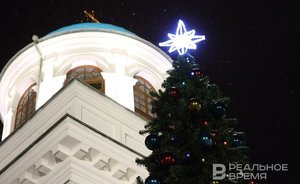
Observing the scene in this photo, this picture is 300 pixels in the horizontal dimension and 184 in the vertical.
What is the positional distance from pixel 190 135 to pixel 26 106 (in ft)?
35.2

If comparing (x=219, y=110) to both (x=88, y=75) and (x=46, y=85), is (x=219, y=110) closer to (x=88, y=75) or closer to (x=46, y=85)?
(x=88, y=75)

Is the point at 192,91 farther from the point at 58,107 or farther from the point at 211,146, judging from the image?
the point at 58,107

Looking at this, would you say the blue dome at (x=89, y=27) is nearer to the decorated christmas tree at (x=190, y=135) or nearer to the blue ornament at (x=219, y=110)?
the decorated christmas tree at (x=190, y=135)

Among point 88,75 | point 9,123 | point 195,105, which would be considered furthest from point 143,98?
point 195,105

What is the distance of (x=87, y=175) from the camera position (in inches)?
585

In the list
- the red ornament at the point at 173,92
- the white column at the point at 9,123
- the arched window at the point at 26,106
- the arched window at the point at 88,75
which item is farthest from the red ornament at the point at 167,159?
the white column at the point at 9,123

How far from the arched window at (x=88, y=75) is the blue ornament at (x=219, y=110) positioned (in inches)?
351

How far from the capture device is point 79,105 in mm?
16469

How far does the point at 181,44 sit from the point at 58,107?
442cm

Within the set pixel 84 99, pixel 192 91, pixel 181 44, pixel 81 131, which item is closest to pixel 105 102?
pixel 84 99

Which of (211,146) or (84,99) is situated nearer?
(211,146)

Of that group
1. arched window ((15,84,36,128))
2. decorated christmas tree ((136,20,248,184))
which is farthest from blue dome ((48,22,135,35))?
decorated christmas tree ((136,20,248,184))

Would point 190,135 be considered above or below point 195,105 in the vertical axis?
below

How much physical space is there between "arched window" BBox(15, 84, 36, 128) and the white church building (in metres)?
0.03
